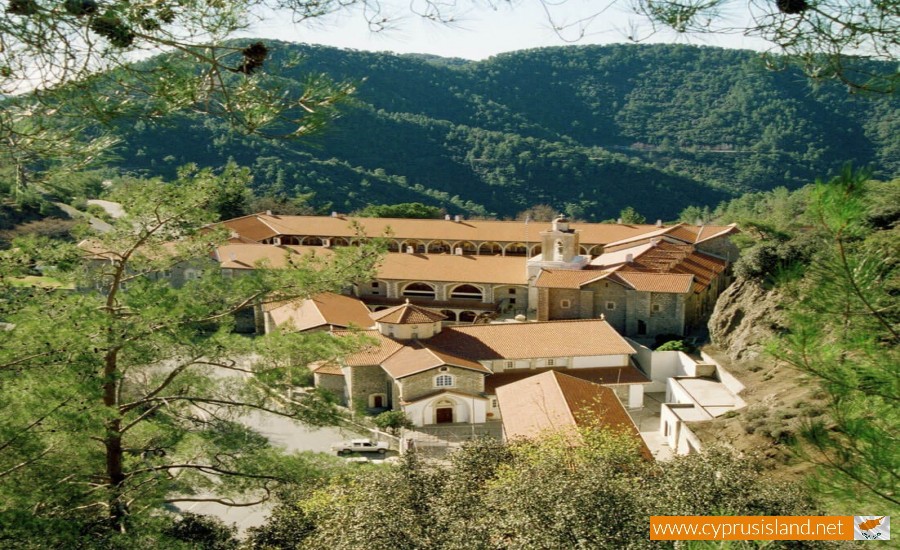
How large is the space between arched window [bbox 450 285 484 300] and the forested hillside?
2355 centimetres

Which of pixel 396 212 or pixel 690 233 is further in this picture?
pixel 396 212

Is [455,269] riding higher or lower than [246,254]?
lower

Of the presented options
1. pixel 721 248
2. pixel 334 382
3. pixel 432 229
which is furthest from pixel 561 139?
pixel 334 382

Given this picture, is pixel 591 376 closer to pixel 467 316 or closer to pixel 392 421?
pixel 392 421

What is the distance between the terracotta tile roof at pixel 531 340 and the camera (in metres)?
22.2

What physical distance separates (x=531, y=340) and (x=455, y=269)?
8357 mm

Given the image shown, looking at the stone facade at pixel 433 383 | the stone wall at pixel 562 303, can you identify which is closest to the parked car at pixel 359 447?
the stone facade at pixel 433 383

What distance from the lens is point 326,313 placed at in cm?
2538

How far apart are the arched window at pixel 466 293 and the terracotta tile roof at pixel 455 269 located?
54cm

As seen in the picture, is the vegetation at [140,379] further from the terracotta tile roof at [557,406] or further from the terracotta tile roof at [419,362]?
the terracotta tile roof at [419,362]

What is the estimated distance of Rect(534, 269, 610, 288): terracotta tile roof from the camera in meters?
27.2

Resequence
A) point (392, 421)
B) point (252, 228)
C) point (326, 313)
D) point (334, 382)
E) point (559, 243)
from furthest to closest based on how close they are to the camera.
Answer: point (252, 228) < point (559, 243) < point (326, 313) < point (334, 382) < point (392, 421)

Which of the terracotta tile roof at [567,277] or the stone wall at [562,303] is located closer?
the terracotta tile roof at [567,277]

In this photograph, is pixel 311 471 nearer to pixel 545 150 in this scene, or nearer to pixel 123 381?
pixel 123 381
